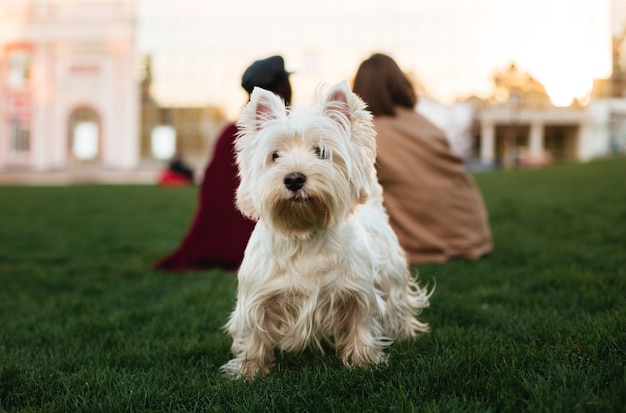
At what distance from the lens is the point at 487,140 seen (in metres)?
49.1

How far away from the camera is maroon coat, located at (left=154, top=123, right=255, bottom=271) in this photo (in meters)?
6.03

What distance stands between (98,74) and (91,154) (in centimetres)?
576

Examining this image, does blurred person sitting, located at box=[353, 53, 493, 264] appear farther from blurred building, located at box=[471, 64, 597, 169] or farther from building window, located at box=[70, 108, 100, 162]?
blurred building, located at box=[471, 64, 597, 169]

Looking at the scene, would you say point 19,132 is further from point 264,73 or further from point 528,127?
point 264,73

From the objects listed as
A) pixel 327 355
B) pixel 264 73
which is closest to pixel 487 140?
pixel 264 73

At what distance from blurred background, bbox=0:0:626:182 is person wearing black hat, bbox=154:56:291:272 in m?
31.7

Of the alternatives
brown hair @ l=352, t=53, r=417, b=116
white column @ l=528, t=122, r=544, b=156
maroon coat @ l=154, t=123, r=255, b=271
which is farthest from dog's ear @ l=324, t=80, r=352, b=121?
white column @ l=528, t=122, r=544, b=156

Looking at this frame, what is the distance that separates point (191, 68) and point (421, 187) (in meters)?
39.8

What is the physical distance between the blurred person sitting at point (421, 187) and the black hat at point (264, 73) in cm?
165

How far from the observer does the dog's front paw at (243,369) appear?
2886mm

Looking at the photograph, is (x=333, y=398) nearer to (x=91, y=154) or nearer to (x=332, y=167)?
(x=332, y=167)

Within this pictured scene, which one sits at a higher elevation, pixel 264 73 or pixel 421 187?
pixel 264 73

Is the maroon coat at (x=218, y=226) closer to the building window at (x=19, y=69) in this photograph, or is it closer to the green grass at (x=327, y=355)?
the green grass at (x=327, y=355)

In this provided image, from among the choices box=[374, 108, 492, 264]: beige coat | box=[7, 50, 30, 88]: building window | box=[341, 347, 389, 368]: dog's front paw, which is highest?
box=[7, 50, 30, 88]: building window
